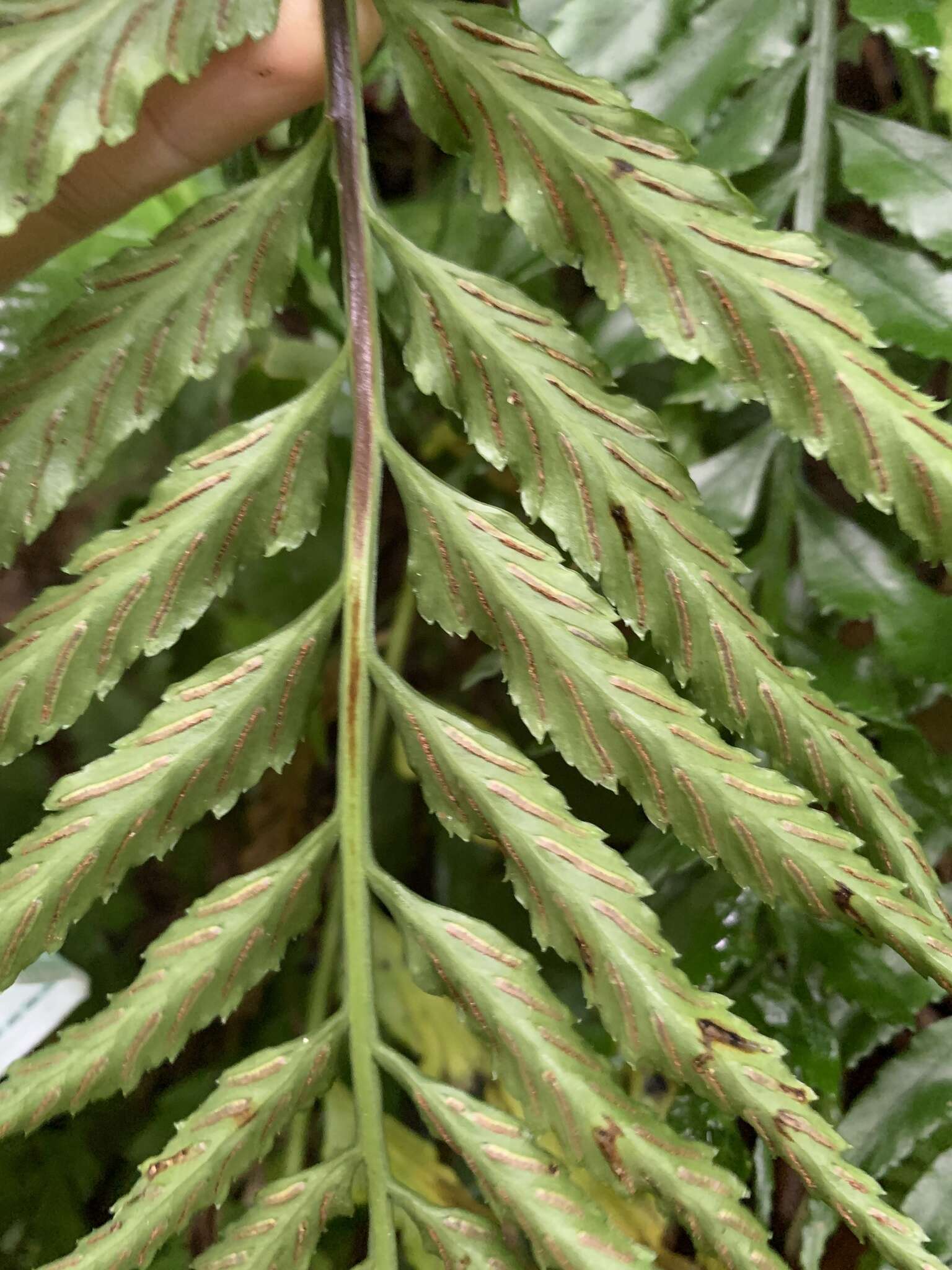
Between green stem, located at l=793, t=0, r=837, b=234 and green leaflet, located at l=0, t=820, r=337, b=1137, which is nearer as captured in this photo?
green leaflet, located at l=0, t=820, r=337, b=1137

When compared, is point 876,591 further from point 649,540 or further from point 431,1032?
point 431,1032

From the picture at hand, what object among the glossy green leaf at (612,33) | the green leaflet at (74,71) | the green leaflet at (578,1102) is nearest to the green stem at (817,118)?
the glossy green leaf at (612,33)

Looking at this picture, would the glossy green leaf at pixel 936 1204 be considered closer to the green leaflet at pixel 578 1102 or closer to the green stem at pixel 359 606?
the green leaflet at pixel 578 1102

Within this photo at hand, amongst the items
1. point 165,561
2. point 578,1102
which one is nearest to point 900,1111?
point 578,1102

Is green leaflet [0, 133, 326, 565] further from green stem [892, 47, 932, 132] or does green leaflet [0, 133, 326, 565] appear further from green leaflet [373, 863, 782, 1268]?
green stem [892, 47, 932, 132]

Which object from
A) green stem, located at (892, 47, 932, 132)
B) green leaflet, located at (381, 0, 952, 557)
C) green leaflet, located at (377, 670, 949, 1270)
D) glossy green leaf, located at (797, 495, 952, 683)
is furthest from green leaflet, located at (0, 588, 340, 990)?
green stem, located at (892, 47, 932, 132)

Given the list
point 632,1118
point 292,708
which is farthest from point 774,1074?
point 292,708
